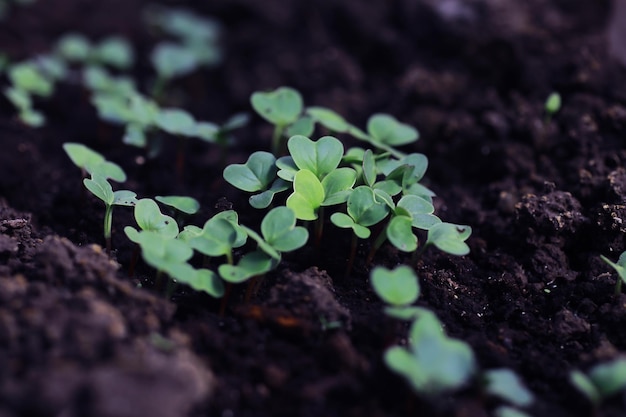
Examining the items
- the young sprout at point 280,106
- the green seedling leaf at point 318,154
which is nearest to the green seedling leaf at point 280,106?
the young sprout at point 280,106

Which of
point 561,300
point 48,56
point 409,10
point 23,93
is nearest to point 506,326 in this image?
point 561,300

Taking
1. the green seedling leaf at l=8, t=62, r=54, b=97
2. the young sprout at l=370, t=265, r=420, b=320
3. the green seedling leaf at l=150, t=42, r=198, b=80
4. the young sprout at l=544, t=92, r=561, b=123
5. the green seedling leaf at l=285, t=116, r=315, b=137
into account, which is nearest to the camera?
the young sprout at l=370, t=265, r=420, b=320

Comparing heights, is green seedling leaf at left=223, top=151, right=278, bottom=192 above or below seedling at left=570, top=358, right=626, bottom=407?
below

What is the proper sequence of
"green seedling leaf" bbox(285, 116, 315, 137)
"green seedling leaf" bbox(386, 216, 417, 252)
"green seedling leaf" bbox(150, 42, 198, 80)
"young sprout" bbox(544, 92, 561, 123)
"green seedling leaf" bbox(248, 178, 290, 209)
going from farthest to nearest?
"green seedling leaf" bbox(150, 42, 198, 80) < "young sprout" bbox(544, 92, 561, 123) < "green seedling leaf" bbox(285, 116, 315, 137) < "green seedling leaf" bbox(248, 178, 290, 209) < "green seedling leaf" bbox(386, 216, 417, 252)

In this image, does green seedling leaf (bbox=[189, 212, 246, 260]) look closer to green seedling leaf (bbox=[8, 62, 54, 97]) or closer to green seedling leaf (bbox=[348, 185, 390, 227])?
green seedling leaf (bbox=[348, 185, 390, 227])

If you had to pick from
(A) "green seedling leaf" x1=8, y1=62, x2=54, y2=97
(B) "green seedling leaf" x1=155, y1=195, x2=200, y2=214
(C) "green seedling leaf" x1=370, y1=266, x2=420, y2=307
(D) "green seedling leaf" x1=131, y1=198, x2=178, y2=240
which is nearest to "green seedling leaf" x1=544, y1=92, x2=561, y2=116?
(C) "green seedling leaf" x1=370, y1=266, x2=420, y2=307

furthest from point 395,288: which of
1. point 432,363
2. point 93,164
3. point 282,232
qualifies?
point 93,164

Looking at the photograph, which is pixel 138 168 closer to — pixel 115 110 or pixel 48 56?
pixel 115 110

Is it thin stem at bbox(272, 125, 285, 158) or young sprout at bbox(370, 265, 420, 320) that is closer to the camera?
young sprout at bbox(370, 265, 420, 320)
